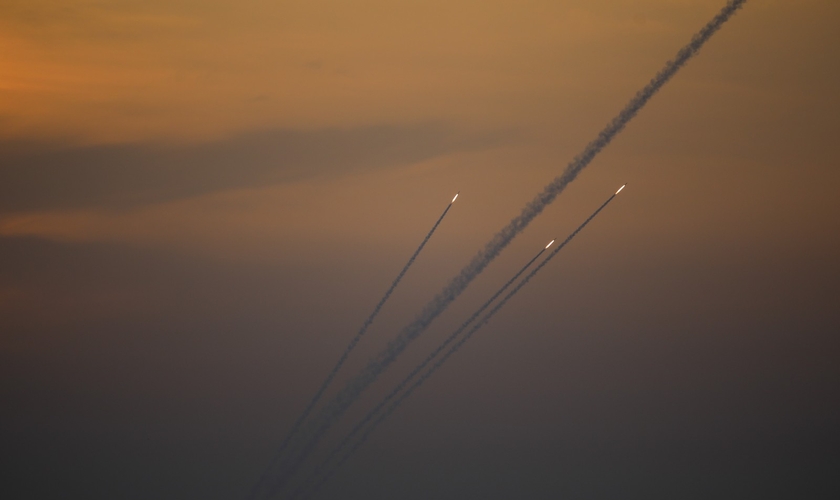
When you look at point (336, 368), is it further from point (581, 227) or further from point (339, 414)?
point (581, 227)

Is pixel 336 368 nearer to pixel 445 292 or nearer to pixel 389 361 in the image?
pixel 389 361

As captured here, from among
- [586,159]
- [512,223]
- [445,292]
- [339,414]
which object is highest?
[586,159]

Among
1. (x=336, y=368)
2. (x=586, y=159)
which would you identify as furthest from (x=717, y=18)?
(x=336, y=368)

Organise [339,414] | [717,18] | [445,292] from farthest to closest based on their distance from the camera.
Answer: [339,414], [445,292], [717,18]

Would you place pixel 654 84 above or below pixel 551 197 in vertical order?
above

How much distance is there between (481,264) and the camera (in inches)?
2542

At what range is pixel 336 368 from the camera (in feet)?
245

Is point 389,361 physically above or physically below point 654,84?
below

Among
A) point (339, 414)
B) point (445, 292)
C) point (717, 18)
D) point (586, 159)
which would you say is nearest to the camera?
point (717, 18)

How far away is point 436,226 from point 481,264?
4388 mm

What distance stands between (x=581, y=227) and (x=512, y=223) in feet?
13.8

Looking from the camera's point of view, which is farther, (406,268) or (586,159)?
(406,268)

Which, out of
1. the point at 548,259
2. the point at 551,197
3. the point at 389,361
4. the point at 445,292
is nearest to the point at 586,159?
the point at 551,197

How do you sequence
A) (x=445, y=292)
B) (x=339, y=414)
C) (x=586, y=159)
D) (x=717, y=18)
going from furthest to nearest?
(x=339, y=414) → (x=445, y=292) → (x=586, y=159) → (x=717, y=18)
